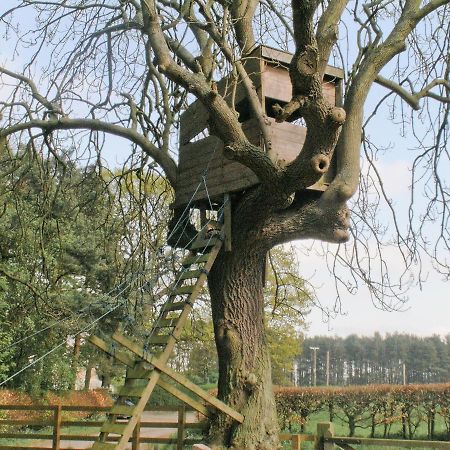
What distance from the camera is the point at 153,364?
6.65m

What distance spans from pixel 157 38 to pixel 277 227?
238 cm

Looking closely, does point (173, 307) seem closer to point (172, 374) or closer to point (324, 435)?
point (172, 374)

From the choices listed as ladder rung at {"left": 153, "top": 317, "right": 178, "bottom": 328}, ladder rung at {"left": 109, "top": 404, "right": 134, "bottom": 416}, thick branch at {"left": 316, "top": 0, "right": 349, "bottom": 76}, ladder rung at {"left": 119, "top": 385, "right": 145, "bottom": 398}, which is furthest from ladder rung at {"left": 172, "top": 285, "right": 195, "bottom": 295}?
thick branch at {"left": 316, "top": 0, "right": 349, "bottom": 76}

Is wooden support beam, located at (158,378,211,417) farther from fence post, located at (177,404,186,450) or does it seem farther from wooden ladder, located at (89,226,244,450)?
fence post, located at (177,404,186,450)

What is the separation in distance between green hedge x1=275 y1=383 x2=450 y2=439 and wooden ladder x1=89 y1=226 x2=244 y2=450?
35.3ft

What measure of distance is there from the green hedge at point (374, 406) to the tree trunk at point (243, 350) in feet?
34.3

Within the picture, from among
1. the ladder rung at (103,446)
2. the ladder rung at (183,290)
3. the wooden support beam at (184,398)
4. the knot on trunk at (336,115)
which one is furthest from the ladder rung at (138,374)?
the knot on trunk at (336,115)

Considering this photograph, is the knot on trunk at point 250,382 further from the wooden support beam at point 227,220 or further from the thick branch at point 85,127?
the thick branch at point 85,127

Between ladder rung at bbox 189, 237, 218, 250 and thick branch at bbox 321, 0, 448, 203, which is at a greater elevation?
thick branch at bbox 321, 0, 448, 203

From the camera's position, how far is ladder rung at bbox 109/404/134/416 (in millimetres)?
6584

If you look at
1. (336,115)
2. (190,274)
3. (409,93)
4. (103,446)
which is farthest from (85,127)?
(409,93)

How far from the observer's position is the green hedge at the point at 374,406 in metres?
16.5

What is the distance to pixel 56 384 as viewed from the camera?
2380cm

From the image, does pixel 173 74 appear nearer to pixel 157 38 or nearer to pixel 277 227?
pixel 157 38
